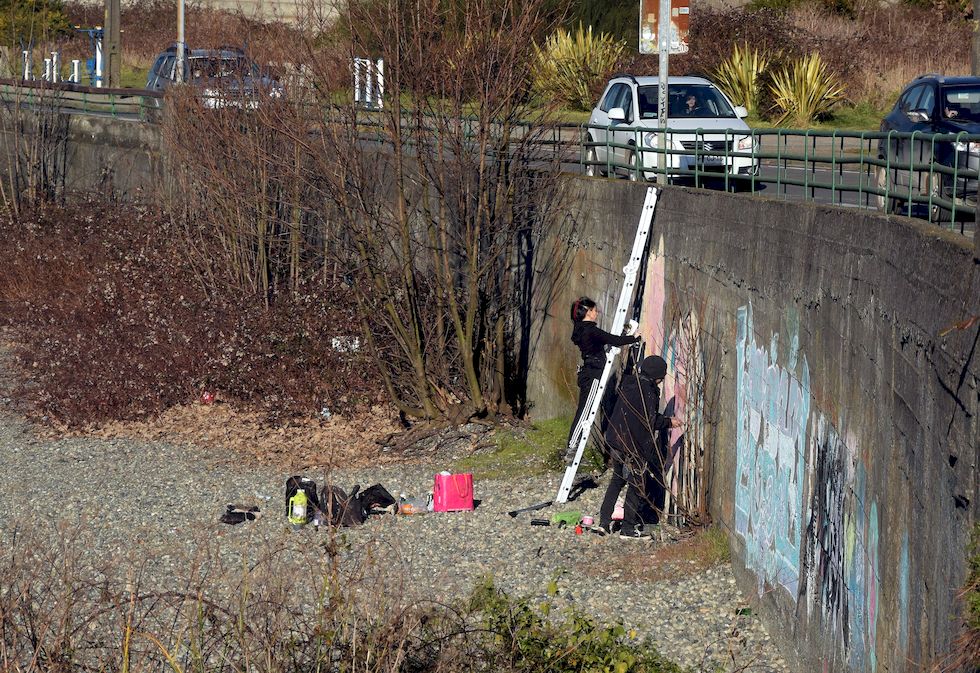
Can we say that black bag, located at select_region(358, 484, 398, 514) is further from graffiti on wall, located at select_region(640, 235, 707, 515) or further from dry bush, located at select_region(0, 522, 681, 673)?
dry bush, located at select_region(0, 522, 681, 673)

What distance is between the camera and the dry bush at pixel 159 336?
52.5 ft

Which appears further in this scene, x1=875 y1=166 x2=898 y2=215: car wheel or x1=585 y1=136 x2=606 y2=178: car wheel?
x1=585 y1=136 x2=606 y2=178: car wheel

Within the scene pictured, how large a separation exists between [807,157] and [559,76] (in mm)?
22734

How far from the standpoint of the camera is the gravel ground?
8.28 meters

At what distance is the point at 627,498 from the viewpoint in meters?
9.98

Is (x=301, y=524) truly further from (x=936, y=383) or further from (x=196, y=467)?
(x=936, y=383)

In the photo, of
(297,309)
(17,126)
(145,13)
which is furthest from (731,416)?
(145,13)

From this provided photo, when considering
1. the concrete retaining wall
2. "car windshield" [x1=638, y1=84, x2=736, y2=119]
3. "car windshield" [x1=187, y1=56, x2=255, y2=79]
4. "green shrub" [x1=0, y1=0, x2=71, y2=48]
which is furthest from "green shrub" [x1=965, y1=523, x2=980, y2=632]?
"green shrub" [x1=0, y1=0, x2=71, y2=48]

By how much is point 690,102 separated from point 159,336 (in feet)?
25.6

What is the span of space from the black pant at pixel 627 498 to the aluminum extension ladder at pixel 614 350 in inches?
30.9

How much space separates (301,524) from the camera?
35.2ft

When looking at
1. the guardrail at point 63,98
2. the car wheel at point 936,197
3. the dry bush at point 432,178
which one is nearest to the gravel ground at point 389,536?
the dry bush at point 432,178

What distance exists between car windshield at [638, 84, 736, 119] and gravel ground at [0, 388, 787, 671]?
6632 mm

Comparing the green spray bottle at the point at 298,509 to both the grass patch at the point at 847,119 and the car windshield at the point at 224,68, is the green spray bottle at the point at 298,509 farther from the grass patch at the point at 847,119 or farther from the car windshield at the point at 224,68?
the grass patch at the point at 847,119
